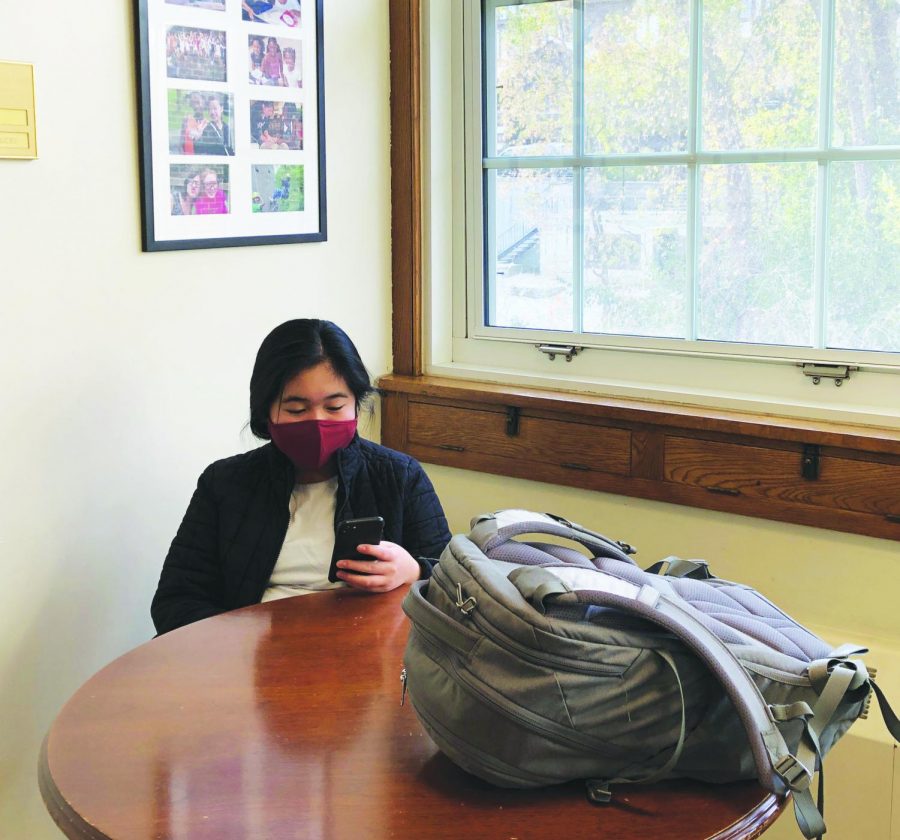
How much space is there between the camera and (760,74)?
212cm

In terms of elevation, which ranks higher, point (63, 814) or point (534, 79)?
point (534, 79)

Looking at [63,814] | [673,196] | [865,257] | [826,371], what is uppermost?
[673,196]

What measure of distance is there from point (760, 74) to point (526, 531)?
1249mm

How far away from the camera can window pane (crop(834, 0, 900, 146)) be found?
198cm

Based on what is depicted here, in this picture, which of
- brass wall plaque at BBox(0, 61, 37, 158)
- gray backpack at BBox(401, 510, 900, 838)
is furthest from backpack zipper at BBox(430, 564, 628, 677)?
brass wall plaque at BBox(0, 61, 37, 158)

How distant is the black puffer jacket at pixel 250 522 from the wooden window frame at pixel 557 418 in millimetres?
510

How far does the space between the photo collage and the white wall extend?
0.31 feet

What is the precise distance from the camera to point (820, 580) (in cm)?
206

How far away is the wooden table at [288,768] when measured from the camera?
1.09 m

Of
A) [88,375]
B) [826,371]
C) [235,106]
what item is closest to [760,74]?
[826,371]

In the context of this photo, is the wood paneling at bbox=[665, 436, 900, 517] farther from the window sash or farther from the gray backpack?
the gray backpack

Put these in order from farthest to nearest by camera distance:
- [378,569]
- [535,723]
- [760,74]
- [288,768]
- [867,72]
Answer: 1. [760,74]
2. [867,72]
3. [378,569]
4. [288,768]
5. [535,723]

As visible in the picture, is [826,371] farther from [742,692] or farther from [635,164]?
[742,692]

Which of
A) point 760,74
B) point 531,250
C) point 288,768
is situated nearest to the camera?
point 288,768
